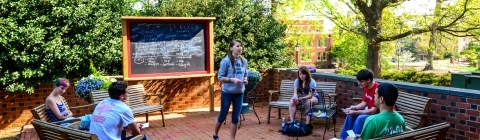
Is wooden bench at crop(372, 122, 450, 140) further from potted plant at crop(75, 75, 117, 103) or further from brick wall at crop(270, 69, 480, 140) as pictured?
potted plant at crop(75, 75, 117, 103)

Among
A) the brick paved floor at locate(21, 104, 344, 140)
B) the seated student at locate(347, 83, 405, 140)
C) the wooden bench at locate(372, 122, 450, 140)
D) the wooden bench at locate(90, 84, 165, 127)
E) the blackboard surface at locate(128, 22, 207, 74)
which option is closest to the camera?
the wooden bench at locate(372, 122, 450, 140)

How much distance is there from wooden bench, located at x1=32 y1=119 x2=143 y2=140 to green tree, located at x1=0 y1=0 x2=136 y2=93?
12.2 feet

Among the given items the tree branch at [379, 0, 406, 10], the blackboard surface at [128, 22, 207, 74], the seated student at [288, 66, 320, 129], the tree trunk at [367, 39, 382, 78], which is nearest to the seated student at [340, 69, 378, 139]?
the seated student at [288, 66, 320, 129]

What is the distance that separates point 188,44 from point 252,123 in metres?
1.96

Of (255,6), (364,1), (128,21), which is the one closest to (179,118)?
(128,21)

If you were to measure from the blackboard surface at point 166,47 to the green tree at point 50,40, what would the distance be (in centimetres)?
90

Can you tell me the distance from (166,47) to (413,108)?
14.1 ft

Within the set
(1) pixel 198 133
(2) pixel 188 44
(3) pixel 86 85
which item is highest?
(2) pixel 188 44

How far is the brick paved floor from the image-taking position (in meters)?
5.66

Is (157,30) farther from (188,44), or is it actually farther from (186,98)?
(186,98)

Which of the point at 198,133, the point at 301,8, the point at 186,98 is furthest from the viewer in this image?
the point at 301,8

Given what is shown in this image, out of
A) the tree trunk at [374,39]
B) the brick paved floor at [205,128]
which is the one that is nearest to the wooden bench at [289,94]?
the brick paved floor at [205,128]

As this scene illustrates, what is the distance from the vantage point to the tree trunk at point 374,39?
12.7 metres

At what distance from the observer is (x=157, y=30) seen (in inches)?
277
